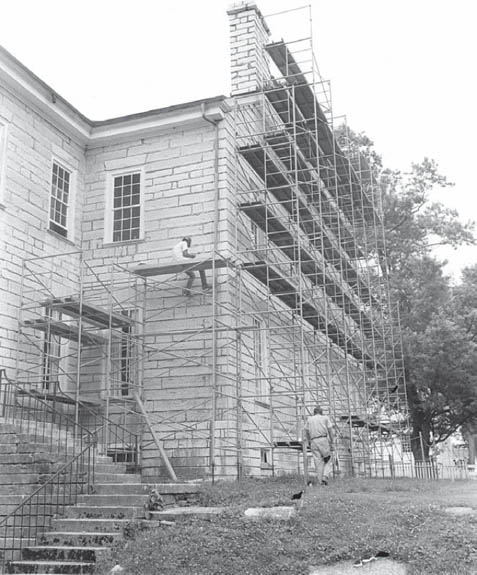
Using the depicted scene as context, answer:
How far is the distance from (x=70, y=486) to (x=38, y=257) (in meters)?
6.29

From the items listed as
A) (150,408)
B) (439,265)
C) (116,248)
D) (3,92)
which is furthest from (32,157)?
(439,265)

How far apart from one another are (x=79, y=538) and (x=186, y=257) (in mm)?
7225

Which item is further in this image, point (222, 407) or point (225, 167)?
point (225, 167)

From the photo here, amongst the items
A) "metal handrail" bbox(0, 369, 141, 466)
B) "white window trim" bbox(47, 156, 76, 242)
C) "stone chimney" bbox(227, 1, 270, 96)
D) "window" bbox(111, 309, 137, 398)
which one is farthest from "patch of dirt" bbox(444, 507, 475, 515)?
"stone chimney" bbox(227, 1, 270, 96)

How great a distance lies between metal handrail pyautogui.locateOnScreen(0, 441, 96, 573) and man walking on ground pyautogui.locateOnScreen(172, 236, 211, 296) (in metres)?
5.17

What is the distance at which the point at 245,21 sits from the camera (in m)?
21.4

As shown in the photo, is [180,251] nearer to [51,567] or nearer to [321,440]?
[321,440]

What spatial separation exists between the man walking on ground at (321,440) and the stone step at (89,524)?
5074 mm

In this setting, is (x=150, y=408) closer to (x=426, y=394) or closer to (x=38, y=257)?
(x=38, y=257)

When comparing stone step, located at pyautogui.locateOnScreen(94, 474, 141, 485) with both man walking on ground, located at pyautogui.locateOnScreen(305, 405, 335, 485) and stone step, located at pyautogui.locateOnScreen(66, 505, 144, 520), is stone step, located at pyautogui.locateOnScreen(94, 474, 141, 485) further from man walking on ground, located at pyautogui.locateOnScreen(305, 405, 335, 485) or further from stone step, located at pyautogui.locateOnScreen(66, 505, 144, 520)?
man walking on ground, located at pyautogui.locateOnScreen(305, 405, 335, 485)

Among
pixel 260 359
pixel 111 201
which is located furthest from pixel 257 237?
pixel 111 201

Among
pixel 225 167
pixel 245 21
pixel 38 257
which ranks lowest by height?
pixel 38 257

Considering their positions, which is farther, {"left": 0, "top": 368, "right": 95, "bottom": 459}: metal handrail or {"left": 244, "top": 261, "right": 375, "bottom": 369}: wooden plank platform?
{"left": 244, "top": 261, "right": 375, "bottom": 369}: wooden plank platform

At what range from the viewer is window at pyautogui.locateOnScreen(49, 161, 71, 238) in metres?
17.6
